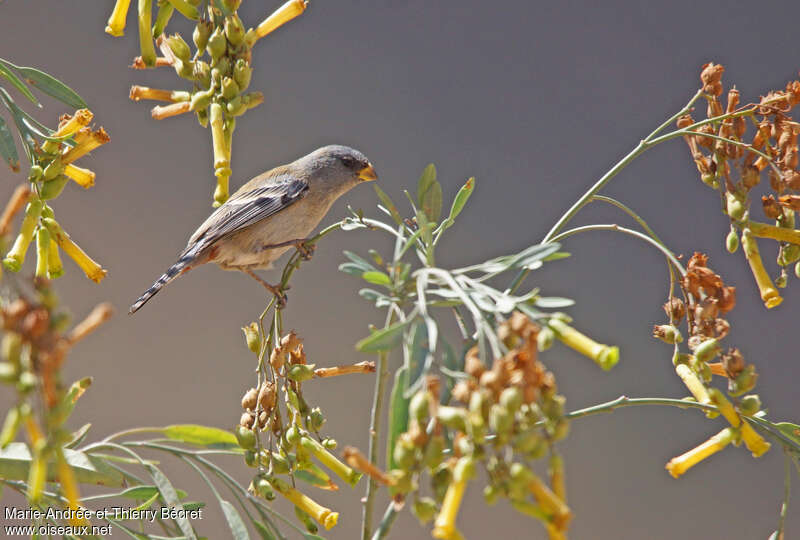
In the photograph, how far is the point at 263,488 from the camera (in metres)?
0.94

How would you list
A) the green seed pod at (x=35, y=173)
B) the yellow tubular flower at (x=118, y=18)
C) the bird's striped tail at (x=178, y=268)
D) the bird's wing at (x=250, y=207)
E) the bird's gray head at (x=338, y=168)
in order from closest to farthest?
the green seed pod at (x=35, y=173), the yellow tubular flower at (x=118, y=18), the bird's striped tail at (x=178, y=268), the bird's wing at (x=250, y=207), the bird's gray head at (x=338, y=168)

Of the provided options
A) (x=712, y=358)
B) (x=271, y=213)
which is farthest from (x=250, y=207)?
(x=712, y=358)

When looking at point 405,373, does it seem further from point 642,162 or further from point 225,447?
point 642,162

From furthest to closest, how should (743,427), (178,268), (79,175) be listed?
(178,268) → (79,175) → (743,427)

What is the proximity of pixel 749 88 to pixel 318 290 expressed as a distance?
74.0 inches

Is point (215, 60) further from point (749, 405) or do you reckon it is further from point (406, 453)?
point (749, 405)

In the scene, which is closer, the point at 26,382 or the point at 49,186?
the point at 26,382

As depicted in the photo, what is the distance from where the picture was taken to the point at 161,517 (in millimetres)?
944

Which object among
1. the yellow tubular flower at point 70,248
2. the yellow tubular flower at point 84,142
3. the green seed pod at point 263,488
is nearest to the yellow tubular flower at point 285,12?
the yellow tubular flower at point 84,142

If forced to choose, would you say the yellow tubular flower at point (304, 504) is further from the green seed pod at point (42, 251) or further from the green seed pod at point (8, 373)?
the green seed pod at point (8, 373)

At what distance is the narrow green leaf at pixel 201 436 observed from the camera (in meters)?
0.98

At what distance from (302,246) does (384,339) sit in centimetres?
45

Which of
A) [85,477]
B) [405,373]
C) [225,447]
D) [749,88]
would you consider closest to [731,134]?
[405,373]

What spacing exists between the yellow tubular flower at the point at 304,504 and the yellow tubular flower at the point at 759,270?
56 cm
